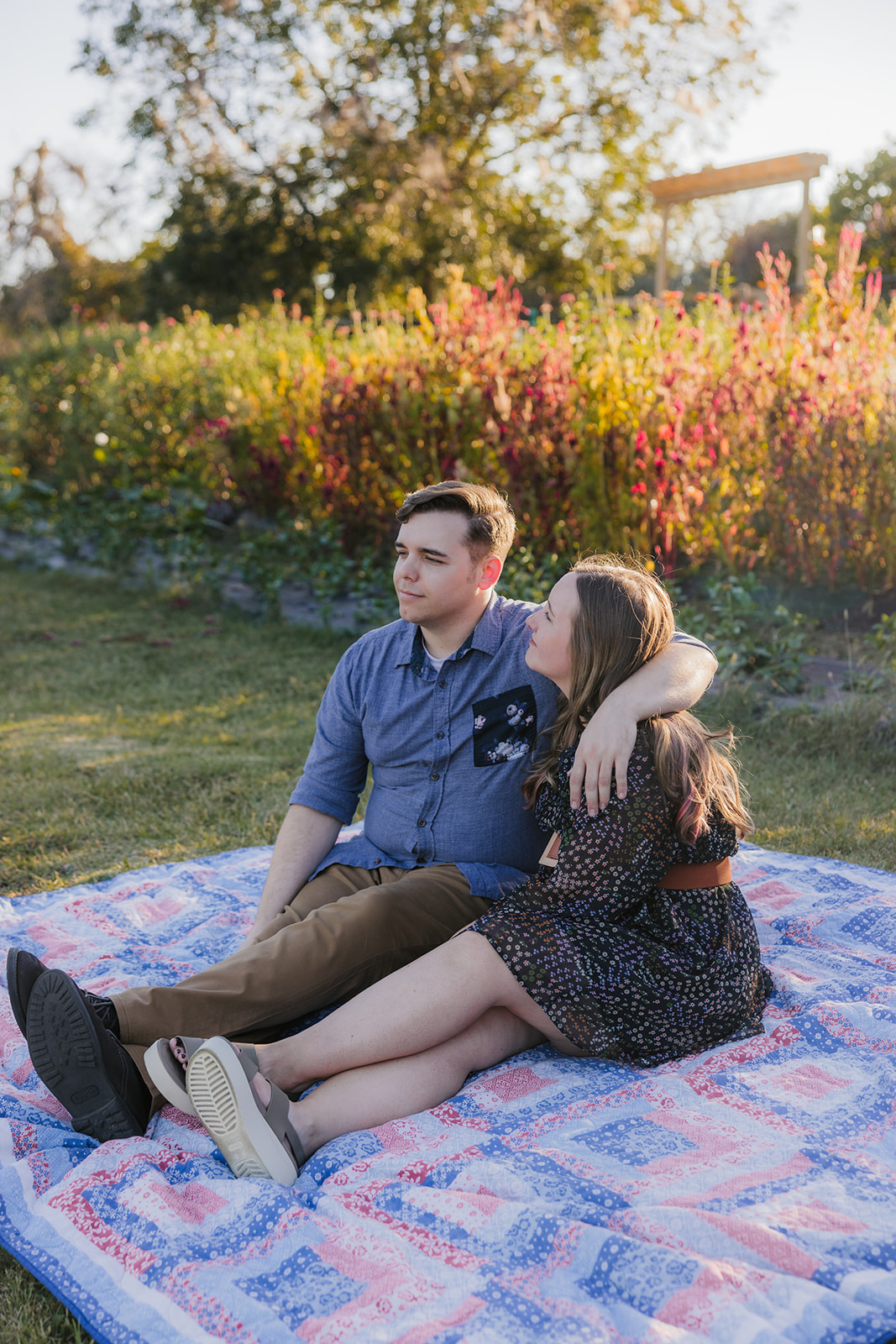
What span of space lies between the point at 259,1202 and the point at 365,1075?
33cm

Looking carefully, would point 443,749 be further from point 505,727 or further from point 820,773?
point 820,773

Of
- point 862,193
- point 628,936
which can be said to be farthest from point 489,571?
point 862,193

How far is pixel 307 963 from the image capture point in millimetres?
2246

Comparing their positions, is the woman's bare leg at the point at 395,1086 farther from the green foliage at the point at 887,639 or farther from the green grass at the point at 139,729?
the green foliage at the point at 887,639

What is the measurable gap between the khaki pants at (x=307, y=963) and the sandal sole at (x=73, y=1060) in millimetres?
97

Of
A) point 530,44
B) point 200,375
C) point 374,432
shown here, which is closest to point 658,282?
point 200,375

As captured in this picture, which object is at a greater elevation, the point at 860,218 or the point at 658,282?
the point at 860,218

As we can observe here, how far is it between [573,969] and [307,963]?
1.82 ft

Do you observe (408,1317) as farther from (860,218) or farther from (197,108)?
(860,218)

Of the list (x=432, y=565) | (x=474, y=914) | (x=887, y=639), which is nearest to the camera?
(x=474, y=914)

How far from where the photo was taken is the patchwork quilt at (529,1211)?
150 cm

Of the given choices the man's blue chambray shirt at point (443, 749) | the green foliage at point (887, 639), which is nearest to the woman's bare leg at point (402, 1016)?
the man's blue chambray shirt at point (443, 749)

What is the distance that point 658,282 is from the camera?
1243 centimetres

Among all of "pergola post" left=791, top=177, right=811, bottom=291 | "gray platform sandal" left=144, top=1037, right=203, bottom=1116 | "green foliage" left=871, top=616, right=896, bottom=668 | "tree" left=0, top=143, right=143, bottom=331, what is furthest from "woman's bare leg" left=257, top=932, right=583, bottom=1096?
"tree" left=0, top=143, right=143, bottom=331
